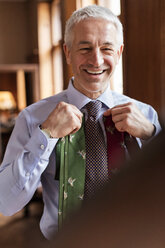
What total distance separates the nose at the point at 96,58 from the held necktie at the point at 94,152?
0.15 metres

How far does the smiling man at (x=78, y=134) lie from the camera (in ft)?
3.34

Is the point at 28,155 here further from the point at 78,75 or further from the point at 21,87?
the point at 21,87

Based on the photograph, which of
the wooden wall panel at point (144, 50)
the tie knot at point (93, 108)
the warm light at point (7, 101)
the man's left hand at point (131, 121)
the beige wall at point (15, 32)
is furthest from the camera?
the beige wall at point (15, 32)

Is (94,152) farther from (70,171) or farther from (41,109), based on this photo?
(41,109)

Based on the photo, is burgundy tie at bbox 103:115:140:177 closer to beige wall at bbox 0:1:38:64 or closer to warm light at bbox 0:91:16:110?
warm light at bbox 0:91:16:110

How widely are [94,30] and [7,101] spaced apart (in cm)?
509

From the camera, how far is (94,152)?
3.62 ft

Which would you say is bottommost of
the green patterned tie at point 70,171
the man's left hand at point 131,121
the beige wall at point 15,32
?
the green patterned tie at point 70,171

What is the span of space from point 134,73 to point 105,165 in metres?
0.67

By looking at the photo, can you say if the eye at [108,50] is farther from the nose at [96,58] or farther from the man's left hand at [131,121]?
the man's left hand at [131,121]

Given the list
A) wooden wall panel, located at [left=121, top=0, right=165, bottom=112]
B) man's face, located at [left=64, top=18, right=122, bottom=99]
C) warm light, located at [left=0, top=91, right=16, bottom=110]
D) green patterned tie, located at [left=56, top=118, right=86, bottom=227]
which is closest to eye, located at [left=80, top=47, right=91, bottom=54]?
man's face, located at [left=64, top=18, right=122, bottom=99]

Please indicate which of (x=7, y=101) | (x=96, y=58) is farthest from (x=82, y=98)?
(x=7, y=101)

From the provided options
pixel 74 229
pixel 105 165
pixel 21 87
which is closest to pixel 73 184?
pixel 105 165

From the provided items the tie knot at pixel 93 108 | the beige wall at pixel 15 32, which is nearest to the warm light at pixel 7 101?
the beige wall at pixel 15 32
